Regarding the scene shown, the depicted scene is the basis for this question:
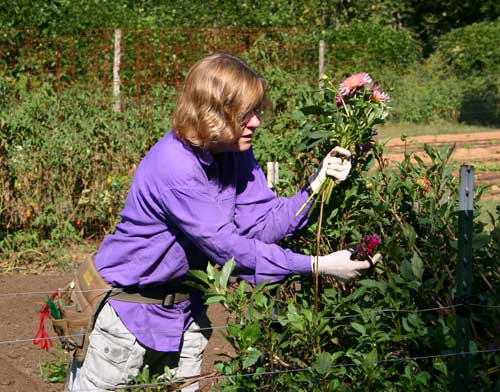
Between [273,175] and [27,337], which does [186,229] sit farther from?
[27,337]

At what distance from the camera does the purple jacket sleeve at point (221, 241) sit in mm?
2451

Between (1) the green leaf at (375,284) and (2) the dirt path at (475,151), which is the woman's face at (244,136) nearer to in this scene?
(1) the green leaf at (375,284)

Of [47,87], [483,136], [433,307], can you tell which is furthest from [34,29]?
[433,307]

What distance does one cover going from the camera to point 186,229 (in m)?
2.47

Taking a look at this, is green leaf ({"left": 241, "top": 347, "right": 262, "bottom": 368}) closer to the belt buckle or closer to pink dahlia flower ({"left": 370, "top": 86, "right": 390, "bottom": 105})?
the belt buckle

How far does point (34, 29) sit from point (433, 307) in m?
11.8

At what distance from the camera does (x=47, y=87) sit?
7.55 metres

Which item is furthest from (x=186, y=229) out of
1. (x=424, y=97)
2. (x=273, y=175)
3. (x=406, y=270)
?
(x=424, y=97)

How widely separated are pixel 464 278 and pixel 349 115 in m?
0.64

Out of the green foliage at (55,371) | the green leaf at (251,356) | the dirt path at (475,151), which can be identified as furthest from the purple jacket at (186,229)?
the dirt path at (475,151)

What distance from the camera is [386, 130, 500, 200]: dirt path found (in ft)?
30.0

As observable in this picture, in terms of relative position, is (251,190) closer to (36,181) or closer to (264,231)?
(264,231)

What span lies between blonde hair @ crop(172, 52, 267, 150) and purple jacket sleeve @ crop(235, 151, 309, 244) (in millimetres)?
325

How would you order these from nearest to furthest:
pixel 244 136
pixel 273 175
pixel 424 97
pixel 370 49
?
pixel 244 136 < pixel 273 175 < pixel 424 97 < pixel 370 49
